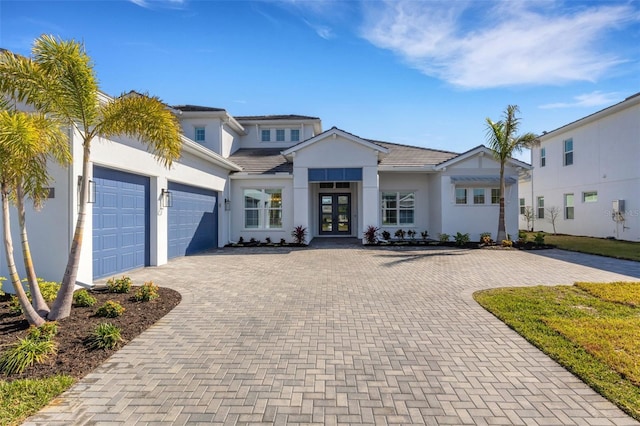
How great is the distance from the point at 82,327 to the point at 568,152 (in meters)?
26.6

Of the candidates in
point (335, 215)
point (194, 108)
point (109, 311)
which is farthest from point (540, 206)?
point (109, 311)

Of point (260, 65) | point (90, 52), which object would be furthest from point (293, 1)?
point (90, 52)

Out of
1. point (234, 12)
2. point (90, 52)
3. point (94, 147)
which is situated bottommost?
point (94, 147)

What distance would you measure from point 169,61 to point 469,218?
49.3 ft

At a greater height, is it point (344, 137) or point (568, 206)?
point (344, 137)

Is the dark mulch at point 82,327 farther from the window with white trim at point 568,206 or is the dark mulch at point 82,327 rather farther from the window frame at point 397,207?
the window with white trim at point 568,206

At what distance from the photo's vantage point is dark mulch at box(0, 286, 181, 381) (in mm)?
3936

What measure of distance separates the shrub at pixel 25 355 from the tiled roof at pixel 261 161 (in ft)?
44.5

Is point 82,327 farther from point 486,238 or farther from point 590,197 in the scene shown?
point 590,197

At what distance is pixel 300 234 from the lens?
16.0 metres

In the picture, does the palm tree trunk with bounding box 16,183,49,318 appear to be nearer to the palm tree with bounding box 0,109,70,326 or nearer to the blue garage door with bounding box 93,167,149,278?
the palm tree with bounding box 0,109,70,326

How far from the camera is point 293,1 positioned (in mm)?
9688

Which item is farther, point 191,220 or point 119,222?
point 191,220

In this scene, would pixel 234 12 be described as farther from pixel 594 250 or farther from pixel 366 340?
pixel 594 250
